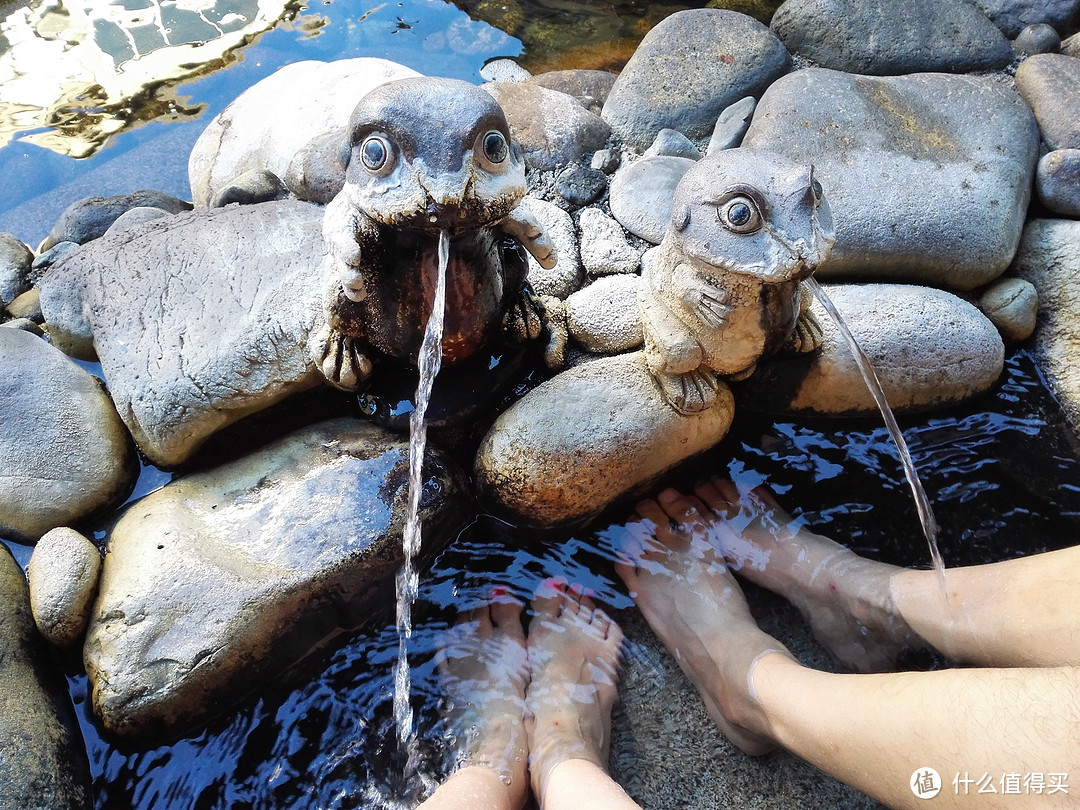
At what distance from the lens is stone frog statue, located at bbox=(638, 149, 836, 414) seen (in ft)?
5.71

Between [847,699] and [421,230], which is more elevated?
[421,230]

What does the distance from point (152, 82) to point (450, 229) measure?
3325mm

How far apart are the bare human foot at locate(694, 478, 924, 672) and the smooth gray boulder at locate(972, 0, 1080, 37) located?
2.67m

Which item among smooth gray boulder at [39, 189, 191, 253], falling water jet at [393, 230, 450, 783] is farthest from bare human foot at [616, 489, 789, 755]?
smooth gray boulder at [39, 189, 191, 253]

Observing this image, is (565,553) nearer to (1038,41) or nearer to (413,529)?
(413,529)

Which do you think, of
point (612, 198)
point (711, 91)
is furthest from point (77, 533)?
point (711, 91)

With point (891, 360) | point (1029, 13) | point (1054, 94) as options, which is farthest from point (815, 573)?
point (1029, 13)

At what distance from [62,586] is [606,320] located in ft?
5.59

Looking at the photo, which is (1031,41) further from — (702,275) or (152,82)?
(152,82)

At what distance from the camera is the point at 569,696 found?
6.95ft

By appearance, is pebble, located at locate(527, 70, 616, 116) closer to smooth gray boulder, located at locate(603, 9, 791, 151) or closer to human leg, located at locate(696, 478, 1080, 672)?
smooth gray boulder, located at locate(603, 9, 791, 151)

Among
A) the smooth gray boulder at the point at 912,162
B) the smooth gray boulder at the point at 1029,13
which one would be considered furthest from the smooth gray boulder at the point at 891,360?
the smooth gray boulder at the point at 1029,13

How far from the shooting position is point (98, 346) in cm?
244

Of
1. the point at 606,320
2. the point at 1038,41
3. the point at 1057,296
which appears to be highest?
the point at 1038,41
